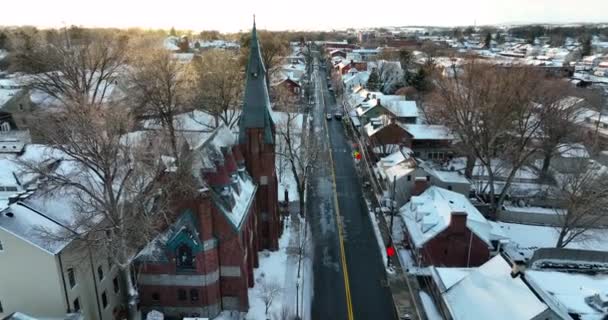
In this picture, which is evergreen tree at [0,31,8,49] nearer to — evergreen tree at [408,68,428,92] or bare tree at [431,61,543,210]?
evergreen tree at [408,68,428,92]

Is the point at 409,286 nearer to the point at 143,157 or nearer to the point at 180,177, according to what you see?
the point at 180,177

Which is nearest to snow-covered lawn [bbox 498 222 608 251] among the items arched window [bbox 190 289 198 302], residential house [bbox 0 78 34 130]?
arched window [bbox 190 289 198 302]

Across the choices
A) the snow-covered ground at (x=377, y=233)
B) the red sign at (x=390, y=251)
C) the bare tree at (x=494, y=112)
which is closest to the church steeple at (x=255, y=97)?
the red sign at (x=390, y=251)

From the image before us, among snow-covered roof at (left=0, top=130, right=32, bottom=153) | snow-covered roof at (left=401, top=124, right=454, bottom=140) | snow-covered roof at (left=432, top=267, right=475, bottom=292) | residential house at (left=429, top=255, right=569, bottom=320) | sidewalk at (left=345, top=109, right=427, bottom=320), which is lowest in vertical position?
sidewalk at (left=345, top=109, right=427, bottom=320)

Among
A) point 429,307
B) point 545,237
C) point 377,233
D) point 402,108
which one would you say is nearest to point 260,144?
point 377,233

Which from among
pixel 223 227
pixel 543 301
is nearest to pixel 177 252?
pixel 223 227

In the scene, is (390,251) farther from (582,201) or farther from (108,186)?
(108,186)
